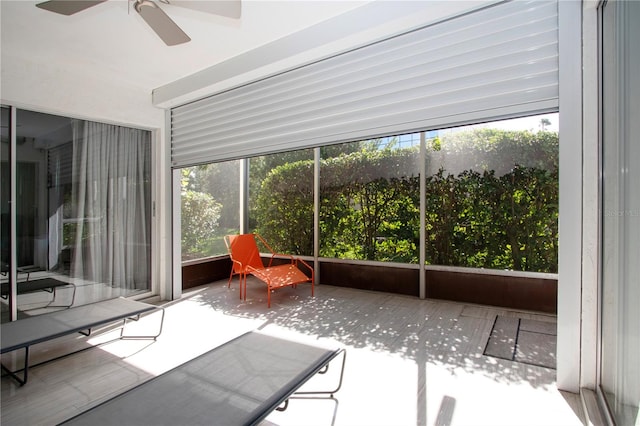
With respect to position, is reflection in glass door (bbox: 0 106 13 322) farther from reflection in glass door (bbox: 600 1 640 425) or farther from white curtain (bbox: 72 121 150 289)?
reflection in glass door (bbox: 600 1 640 425)

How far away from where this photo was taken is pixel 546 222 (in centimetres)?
391

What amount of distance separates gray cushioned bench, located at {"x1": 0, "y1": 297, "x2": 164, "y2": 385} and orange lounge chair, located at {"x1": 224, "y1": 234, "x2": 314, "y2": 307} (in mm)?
1469

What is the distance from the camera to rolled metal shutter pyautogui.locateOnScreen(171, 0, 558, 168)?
211cm

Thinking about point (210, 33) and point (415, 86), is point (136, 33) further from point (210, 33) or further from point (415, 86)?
point (415, 86)

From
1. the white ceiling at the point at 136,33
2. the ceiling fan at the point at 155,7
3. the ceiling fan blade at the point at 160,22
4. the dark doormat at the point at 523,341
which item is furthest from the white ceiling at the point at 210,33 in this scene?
the dark doormat at the point at 523,341

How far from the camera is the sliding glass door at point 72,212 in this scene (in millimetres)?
3189

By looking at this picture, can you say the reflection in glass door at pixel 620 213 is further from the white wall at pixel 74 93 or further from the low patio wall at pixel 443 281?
the white wall at pixel 74 93

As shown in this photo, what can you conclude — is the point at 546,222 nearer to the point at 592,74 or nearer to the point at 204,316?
the point at 592,74

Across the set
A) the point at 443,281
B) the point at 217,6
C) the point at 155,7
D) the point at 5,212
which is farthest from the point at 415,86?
the point at 5,212

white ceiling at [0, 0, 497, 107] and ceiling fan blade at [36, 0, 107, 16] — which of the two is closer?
ceiling fan blade at [36, 0, 107, 16]

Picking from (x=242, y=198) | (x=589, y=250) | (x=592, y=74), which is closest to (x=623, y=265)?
(x=589, y=250)

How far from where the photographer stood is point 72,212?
3.61 metres

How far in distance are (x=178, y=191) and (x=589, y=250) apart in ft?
14.5

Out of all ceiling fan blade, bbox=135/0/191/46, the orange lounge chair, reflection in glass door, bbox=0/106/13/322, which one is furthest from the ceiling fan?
the orange lounge chair
